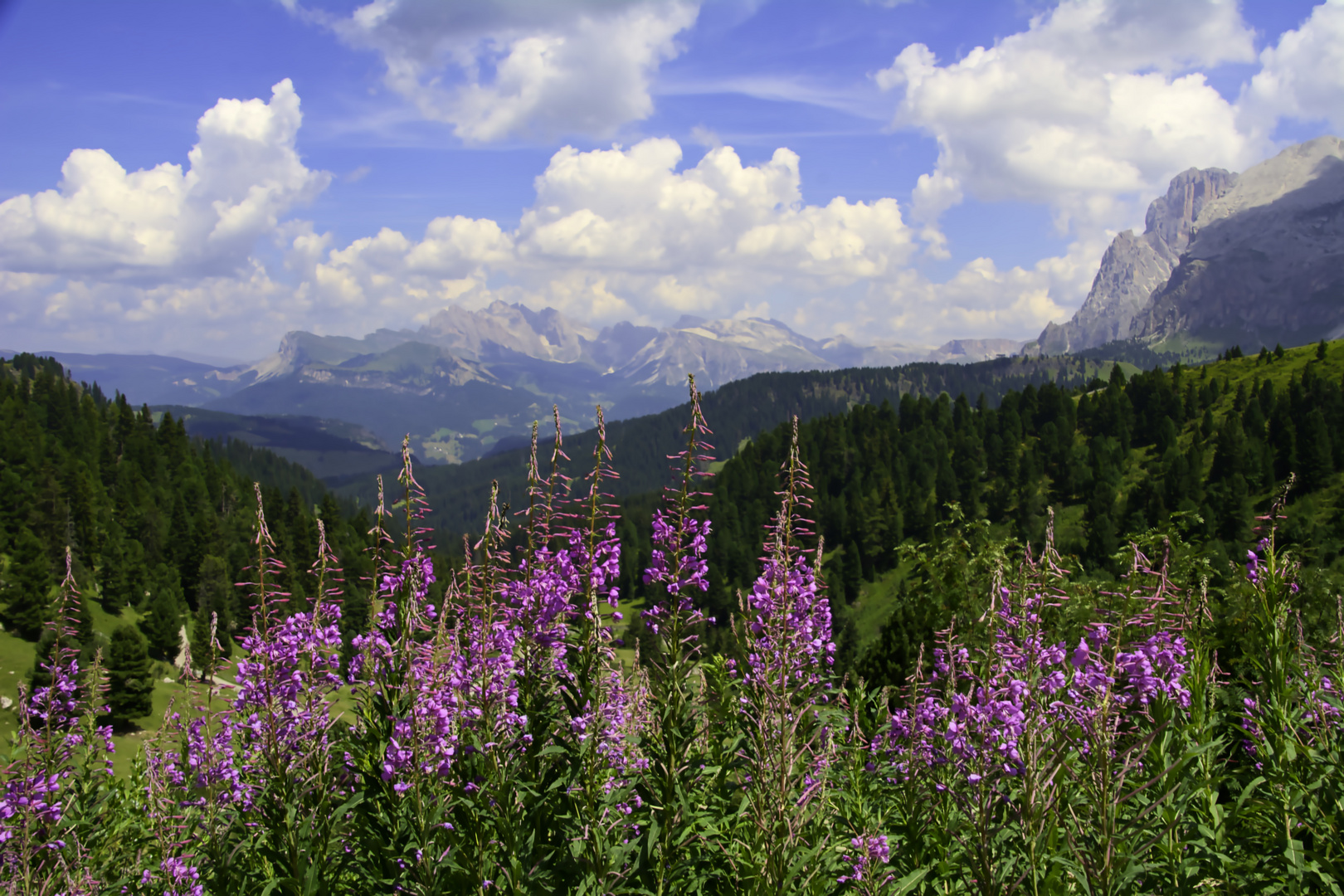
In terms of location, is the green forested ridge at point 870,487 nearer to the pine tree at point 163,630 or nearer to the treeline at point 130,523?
the pine tree at point 163,630

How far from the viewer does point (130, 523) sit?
124 meters

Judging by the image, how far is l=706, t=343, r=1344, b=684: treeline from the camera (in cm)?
12075

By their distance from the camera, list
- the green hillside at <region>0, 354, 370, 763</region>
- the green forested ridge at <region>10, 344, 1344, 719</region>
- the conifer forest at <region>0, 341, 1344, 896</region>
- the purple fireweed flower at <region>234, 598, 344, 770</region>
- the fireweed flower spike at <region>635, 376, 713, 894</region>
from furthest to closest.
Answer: the green forested ridge at <region>10, 344, 1344, 719</region>
the green hillside at <region>0, 354, 370, 763</region>
the purple fireweed flower at <region>234, 598, 344, 770</region>
the fireweed flower spike at <region>635, 376, 713, 894</region>
the conifer forest at <region>0, 341, 1344, 896</region>

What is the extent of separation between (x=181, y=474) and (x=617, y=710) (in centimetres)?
17072

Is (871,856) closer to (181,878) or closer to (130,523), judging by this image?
(181,878)

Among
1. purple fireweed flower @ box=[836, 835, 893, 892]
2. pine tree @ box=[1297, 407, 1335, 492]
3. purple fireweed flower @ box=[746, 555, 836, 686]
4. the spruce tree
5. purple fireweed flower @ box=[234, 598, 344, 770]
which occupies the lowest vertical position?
the spruce tree

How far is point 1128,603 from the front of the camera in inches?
212

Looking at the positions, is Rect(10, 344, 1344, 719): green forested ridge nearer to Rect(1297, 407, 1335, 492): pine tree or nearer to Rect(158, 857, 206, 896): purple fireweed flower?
Rect(1297, 407, 1335, 492): pine tree

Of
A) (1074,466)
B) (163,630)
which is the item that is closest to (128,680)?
(163,630)

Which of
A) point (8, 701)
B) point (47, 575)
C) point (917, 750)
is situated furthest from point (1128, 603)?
point (47, 575)

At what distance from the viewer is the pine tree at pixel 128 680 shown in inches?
2493

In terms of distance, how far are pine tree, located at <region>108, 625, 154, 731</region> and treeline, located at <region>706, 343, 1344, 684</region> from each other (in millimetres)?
69839

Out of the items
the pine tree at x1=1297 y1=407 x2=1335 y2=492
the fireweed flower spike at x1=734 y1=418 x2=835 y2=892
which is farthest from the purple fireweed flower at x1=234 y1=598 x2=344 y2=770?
the pine tree at x1=1297 y1=407 x2=1335 y2=492

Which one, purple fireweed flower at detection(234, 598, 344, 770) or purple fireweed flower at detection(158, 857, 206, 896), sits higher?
purple fireweed flower at detection(234, 598, 344, 770)
